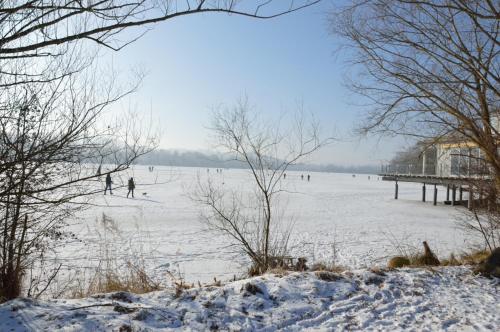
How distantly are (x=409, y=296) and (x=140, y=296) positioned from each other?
3127 mm

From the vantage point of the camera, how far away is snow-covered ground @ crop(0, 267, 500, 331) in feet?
10.7

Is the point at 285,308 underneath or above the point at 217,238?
above

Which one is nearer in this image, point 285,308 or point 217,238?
point 285,308

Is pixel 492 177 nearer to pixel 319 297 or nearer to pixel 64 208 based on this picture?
pixel 319 297

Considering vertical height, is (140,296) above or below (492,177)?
below

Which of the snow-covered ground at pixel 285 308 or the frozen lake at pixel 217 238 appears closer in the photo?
the snow-covered ground at pixel 285 308

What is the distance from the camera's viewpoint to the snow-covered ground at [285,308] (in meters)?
3.27

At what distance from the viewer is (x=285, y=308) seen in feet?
12.4

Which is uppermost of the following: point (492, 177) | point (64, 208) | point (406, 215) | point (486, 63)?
point (486, 63)

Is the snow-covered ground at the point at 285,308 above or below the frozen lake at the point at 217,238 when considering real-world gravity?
above

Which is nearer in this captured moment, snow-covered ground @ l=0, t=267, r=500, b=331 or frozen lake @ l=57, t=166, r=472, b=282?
snow-covered ground @ l=0, t=267, r=500, b=331

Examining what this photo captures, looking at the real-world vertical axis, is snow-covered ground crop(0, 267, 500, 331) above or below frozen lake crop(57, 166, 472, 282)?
above

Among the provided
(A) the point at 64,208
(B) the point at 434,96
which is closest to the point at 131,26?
(A) the point at 64,208

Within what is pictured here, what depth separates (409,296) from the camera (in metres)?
4.28
